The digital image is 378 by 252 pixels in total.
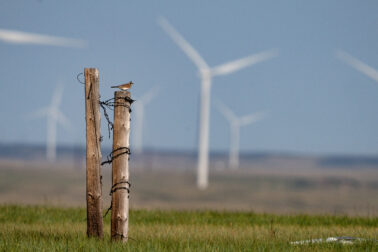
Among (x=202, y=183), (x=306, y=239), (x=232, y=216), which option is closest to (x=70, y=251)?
(x=306, y=239)

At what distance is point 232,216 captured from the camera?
25.0m

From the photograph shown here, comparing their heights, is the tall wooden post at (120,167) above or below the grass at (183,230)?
above

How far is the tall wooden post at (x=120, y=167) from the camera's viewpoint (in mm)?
16828

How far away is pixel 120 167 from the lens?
1691cm

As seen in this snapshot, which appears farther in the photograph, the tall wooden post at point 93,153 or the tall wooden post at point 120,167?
the tall wooden post at point 93,153

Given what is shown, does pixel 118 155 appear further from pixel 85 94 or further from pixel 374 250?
pixel 374 250

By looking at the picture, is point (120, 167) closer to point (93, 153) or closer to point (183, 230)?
point (93, 153)

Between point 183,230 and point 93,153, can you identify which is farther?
point 183,230

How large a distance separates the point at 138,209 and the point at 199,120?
24487 millimetres

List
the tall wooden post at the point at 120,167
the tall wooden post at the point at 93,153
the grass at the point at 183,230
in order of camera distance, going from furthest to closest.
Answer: the tall wooden post at the point at 93,153, the tall wooden post at the point at 120,167, the grass at the point at 183,230

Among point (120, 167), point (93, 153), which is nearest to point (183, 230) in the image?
point (120, 167)

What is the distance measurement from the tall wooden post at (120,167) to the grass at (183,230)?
1.35 feet

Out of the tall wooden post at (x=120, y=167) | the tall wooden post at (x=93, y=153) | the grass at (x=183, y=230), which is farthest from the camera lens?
the tall wooden post at (x=93, y=153)

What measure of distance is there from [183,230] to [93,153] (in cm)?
361
